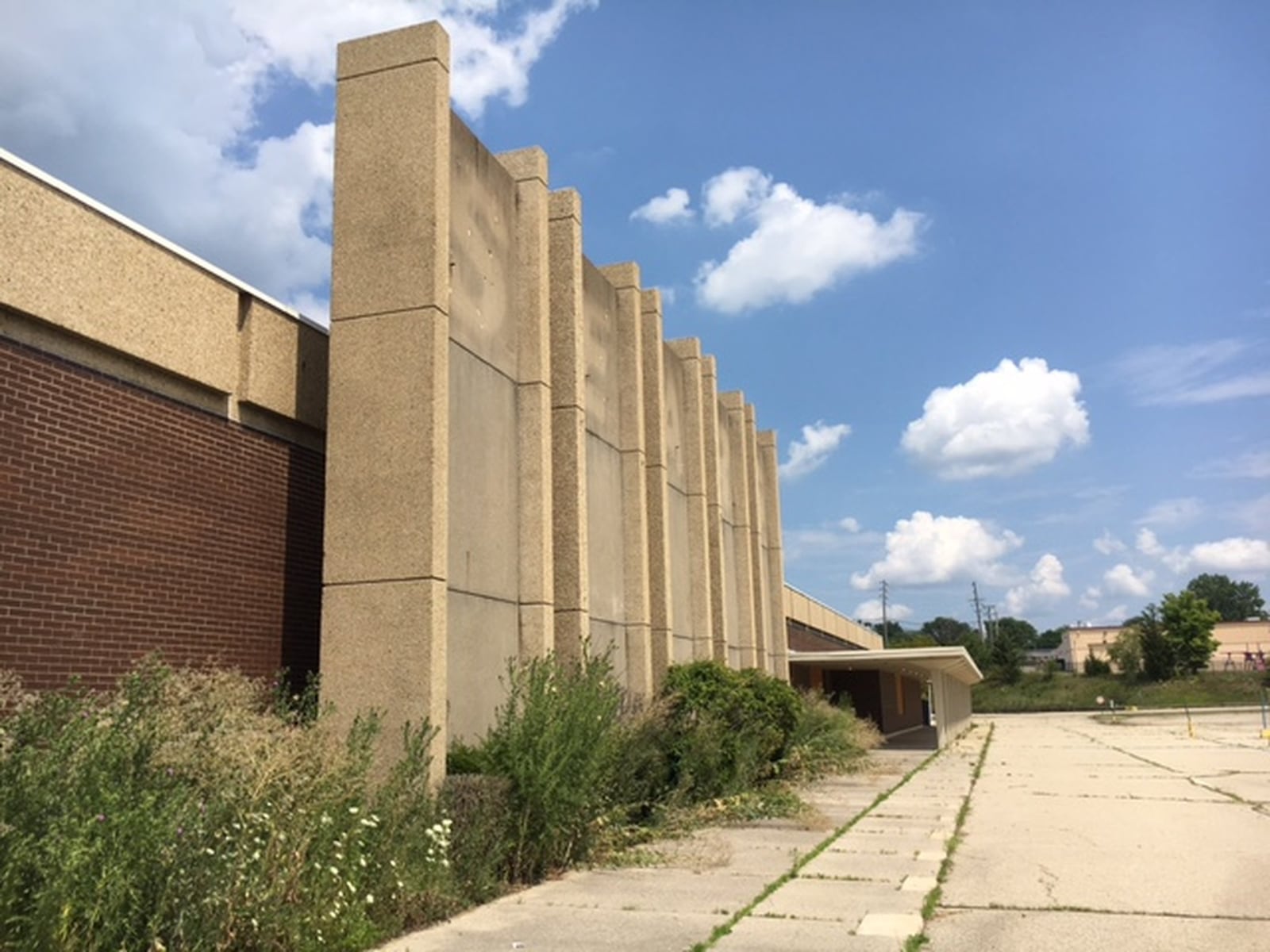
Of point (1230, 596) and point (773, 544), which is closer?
→ point (773, 544)

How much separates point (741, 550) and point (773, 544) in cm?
377

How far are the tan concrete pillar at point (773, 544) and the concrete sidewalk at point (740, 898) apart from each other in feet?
44.2

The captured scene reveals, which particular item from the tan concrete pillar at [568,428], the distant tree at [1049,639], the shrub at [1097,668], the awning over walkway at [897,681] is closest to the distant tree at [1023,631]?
the distant tree at [1049,639]

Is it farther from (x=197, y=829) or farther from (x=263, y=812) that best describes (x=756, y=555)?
(x=197, y=829)

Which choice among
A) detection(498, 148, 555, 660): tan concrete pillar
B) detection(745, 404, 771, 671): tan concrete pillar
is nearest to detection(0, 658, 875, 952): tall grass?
detection(498, 148, 555, 660): tan concrete pillar

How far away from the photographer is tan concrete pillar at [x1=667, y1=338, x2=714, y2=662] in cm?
2039

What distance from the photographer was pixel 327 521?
1030 centimetres

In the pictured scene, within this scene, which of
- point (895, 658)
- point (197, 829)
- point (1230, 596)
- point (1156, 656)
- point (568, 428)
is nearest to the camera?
point (197, 829)

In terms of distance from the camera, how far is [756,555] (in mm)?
25500

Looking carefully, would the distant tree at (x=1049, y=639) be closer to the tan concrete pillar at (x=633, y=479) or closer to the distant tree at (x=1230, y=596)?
the distant tree at (x=1230, y=596)

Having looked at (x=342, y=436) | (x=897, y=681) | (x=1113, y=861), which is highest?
(x=342, y=436)

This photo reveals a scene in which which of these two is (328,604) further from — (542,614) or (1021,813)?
(1021,813)

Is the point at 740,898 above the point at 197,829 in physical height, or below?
below

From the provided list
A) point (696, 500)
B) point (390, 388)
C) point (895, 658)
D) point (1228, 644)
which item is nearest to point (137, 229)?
point (390, 388)
